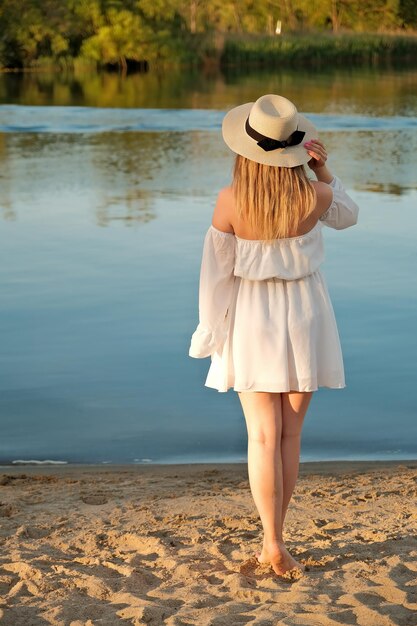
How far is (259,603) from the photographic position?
13.0 feet

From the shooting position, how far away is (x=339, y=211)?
4219 millimetres

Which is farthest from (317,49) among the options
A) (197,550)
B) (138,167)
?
(197,550)

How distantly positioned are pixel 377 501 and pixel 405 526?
374 mm

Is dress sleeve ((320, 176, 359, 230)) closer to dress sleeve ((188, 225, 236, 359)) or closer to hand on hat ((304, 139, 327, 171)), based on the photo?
hand on hat ((304, 139, 327, 171))

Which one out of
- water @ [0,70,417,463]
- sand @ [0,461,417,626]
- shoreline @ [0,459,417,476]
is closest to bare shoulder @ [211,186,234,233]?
sand @ [0,461,417,626]

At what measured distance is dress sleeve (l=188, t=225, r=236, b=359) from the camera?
4129 millimetres

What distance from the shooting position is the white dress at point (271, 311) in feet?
13.4

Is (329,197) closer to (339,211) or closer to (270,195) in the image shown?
(339,211)

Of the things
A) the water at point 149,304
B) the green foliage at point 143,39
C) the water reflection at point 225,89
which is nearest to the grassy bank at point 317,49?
the green foliage at point 143,39

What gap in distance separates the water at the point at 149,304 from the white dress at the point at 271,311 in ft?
6.99

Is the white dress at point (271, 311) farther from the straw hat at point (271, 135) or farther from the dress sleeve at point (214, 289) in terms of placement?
the straw hat at point (271, 135)

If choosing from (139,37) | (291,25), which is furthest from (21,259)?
(291,25)

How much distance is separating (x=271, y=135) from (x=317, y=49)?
186ft

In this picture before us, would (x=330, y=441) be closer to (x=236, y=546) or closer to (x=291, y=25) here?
(x=236, y=546)
